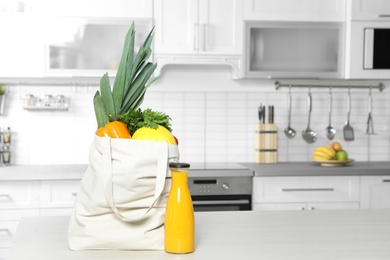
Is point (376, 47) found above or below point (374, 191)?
above

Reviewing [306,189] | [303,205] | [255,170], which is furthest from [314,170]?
[255,170]

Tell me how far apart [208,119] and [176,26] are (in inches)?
28.8

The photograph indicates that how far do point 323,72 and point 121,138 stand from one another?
8.49 ft

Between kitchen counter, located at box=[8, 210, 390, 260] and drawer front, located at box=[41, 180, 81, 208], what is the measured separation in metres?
1.51

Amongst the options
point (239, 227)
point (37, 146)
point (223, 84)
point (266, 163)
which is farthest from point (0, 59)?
point (239, 227)

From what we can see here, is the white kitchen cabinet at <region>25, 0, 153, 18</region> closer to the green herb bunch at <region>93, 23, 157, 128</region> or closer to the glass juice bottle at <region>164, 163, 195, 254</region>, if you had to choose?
the green herb bunch at <region>93, 23, 157, 128</region>

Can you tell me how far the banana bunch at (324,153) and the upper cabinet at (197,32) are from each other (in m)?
0.80

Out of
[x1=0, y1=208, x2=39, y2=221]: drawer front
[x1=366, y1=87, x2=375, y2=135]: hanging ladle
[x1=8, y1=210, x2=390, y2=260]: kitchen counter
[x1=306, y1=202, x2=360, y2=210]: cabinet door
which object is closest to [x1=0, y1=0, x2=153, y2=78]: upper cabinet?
[x1=0, y1=208, x2=39, y2=221]: drawer front

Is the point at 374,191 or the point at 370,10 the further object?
the point at 370,10

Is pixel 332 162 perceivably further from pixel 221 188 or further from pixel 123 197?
pixel 123 197

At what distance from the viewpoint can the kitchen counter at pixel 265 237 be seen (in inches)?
52.2

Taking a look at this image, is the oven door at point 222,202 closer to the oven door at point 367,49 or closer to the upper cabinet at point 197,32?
the upper cabinet at point 197,32

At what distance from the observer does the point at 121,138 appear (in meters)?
1.32

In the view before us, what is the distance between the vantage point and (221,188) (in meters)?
3.34
